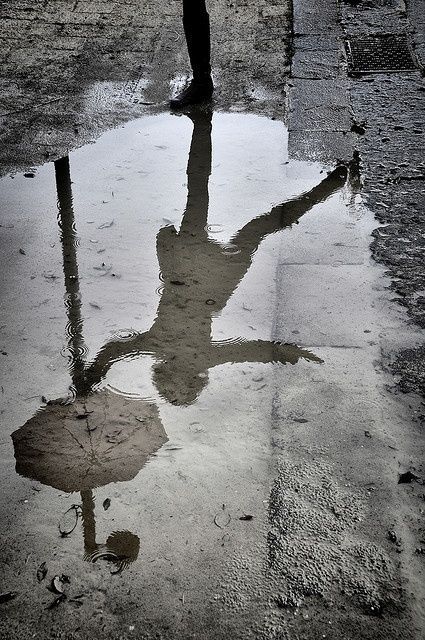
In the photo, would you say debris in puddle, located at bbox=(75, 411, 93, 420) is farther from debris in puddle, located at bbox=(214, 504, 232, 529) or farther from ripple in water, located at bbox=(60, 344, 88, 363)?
debris in puddle, located at bbox=(214, 504, 232, 529)

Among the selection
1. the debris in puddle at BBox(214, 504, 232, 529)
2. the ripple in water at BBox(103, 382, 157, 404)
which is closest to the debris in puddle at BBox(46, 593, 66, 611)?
the debris in puddle at BBox(214, 504, 232, 529)

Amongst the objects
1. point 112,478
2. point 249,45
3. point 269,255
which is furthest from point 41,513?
point 249,45

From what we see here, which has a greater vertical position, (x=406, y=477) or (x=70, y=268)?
(x=70, y=268)

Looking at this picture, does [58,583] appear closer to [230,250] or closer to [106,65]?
[230,250]

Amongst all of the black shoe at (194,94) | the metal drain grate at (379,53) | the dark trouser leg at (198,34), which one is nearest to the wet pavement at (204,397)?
the black shoe at (194,94)

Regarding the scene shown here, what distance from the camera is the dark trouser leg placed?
5262 millimetres

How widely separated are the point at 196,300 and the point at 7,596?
65.4 inches

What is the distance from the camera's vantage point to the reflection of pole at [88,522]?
2.18 meters

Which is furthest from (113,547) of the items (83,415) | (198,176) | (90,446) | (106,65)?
(106,65)

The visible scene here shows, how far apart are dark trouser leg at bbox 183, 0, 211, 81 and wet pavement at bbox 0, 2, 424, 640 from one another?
0.87 metres

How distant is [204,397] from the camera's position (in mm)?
2740

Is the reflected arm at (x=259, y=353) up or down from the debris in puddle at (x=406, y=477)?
up

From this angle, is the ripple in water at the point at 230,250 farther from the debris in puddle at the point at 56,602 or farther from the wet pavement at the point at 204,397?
the debris in puddle at the point at 56,602

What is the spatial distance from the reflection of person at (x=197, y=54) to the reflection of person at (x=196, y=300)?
4.01 ft
